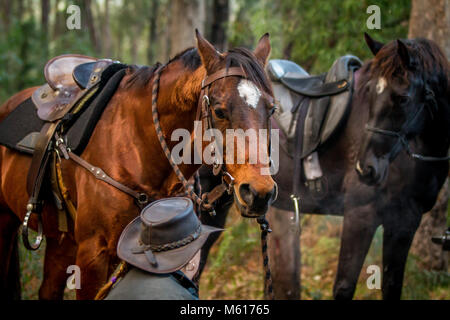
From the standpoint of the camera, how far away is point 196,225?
223cm

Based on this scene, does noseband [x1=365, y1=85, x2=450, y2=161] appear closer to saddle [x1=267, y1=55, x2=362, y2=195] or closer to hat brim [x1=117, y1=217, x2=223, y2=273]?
saddle [x1=267, y1=55, x2=362, y2=195]

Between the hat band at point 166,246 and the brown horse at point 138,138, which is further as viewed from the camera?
the brown horse at point 138,138

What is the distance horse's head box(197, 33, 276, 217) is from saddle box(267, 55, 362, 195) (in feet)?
5.89

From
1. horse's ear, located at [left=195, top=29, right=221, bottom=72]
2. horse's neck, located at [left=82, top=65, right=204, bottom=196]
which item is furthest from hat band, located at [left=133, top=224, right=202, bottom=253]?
horse's ear, located at [left=195, top=29, right=221, bottom=72]

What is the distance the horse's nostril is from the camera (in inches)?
90.0

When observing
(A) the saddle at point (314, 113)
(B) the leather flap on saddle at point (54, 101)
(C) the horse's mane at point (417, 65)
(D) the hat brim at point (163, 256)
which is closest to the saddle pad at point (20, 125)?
(B) the leather flap on saddle at point (54, 101)

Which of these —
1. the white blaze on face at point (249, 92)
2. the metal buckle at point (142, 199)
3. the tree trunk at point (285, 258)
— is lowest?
the tree trunk at point (285, 258)

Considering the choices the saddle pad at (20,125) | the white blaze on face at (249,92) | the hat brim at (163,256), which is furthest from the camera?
the saddle pad at (20,125)

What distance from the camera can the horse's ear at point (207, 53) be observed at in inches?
103

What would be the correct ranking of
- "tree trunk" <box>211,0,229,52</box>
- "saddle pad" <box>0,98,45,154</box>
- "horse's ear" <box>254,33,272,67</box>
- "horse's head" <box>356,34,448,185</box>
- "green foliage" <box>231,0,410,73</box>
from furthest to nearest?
"tree trunk" <box>211,0,229,52</box> → "green foliage" <box>231,0,410,73</box> → "horse's head" <box>356,34,448,185</box> → "saddle pad" <box>0,98,45,154</box> → "horse's ear" <box>254,33,272,67</box>

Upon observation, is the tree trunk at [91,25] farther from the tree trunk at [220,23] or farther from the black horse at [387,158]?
the black horse at [387,158]

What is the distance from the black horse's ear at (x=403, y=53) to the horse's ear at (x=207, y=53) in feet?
5.85

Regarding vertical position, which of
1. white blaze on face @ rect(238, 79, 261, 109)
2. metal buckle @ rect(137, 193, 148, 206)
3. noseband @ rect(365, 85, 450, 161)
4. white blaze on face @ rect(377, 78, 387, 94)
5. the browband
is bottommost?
metal buckle @ rect(137, 193, 148, 206)
